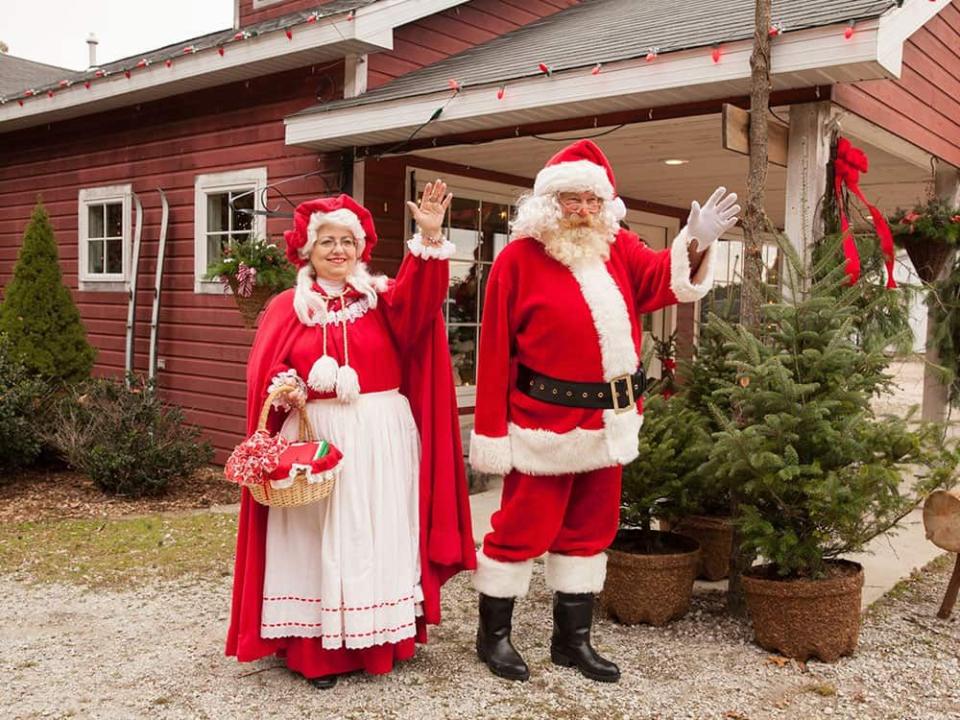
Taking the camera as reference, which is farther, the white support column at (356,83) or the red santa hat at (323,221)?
the white support column at (356,83)

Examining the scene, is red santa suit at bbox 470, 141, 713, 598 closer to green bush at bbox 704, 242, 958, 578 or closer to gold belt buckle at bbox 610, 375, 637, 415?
gold belt buckle at bbox 610, 375, 637, 415

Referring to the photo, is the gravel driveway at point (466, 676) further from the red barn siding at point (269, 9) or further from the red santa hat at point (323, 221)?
the red barn siding at point (269, 9)

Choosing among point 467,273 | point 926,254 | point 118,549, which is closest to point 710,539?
point 926,254

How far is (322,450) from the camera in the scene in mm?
3061

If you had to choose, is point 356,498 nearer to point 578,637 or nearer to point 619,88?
point 578,637

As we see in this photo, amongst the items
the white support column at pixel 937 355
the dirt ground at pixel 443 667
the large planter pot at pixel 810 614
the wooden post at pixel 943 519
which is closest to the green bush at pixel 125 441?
the dirt ground at pixel 443 667

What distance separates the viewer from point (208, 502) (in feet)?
21.3

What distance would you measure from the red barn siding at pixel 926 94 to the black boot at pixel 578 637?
302 cm

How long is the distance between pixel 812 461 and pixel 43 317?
6.26 m

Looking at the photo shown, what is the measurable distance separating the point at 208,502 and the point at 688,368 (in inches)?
150

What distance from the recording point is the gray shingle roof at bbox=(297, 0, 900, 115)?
4.53m

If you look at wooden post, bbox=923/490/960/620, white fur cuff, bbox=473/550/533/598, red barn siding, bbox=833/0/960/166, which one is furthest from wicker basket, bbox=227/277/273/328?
wooden post, bbox=923/490/960/620

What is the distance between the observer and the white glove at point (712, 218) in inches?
122

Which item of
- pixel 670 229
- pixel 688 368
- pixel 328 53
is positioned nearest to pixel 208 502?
pixel 328 53
